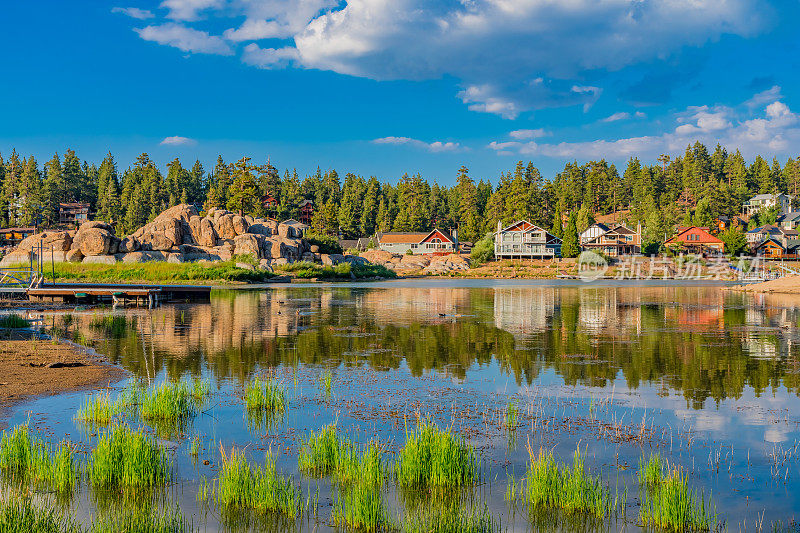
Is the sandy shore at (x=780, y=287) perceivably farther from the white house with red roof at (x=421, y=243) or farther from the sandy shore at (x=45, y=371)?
the white house with red roof at (x=421, y=243)

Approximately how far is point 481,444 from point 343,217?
5932 inches

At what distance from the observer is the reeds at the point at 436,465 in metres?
11.1

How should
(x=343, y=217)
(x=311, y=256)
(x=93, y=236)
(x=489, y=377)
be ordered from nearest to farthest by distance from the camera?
(x=489, y=377)
(x=93, y=236)
(x=311, y=256)
(x=343, y=217)

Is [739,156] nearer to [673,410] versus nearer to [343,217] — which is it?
[343,217]

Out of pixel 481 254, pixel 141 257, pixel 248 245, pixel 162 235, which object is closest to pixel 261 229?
pixel 248 245

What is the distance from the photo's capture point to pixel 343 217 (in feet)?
533

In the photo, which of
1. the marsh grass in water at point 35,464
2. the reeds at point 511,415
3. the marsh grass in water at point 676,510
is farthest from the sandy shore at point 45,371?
the marsh grass in water at point 676,510

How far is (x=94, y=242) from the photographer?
85938 mm

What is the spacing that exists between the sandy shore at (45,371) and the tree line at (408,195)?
100 metres

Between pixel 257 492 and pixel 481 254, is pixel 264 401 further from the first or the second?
pixel 481 254

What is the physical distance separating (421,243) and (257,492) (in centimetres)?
13553

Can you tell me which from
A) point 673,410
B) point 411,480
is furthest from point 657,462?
point 673,410

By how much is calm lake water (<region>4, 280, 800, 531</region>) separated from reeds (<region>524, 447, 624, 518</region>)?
14.0 inches

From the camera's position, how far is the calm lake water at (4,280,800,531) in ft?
37.8
